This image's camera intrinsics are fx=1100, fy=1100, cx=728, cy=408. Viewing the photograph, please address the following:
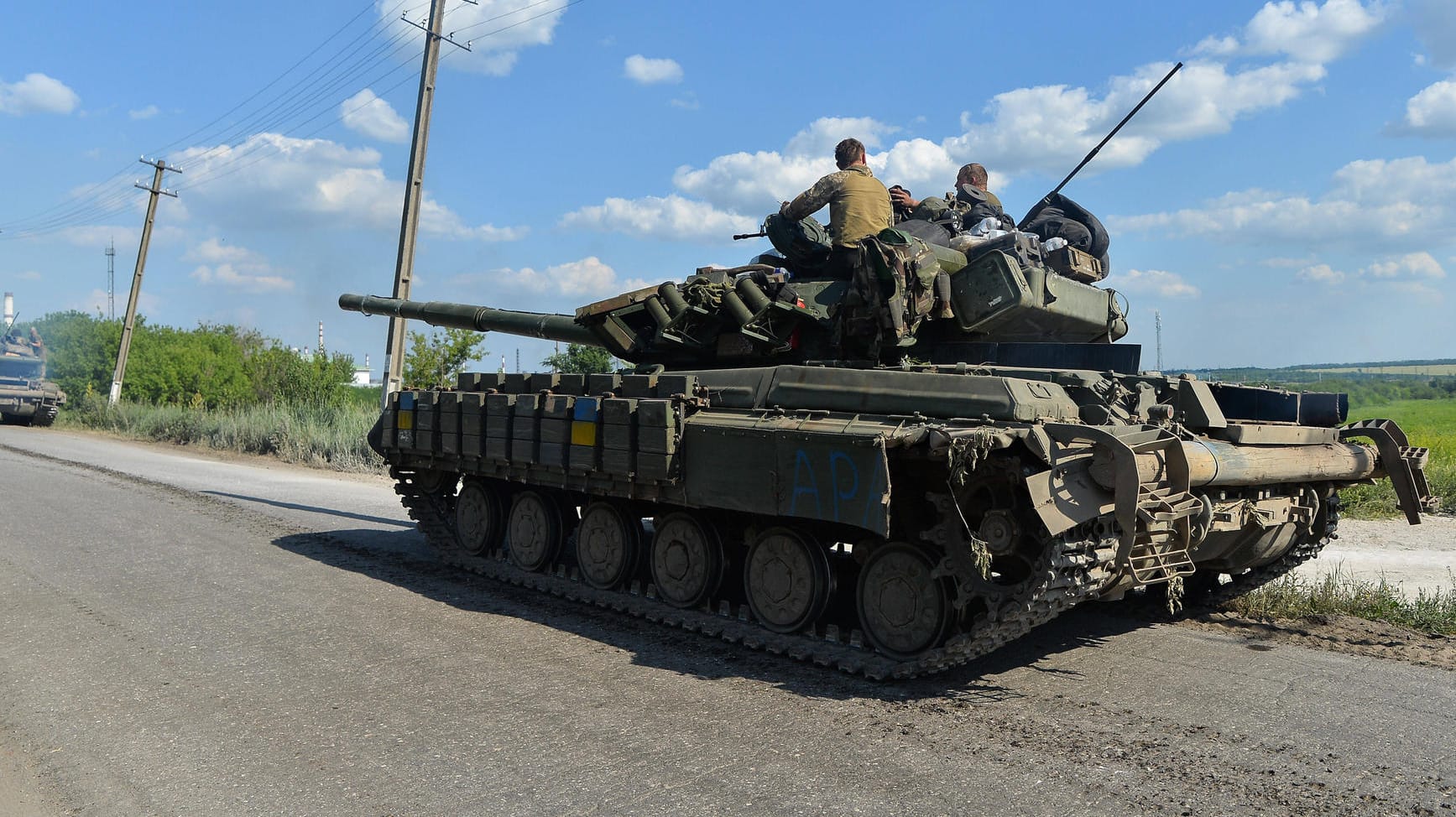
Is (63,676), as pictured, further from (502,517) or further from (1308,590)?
(1308,590)

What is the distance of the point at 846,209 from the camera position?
8664 millimetres

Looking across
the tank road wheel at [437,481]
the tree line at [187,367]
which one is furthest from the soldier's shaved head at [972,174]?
the tree line at [187,367]

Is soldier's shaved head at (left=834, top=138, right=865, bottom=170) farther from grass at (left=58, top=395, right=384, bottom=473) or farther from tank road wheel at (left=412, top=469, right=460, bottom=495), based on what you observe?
grass at (left=58, top=395, right=384, bottom=473)

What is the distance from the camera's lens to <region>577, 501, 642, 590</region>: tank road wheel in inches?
352

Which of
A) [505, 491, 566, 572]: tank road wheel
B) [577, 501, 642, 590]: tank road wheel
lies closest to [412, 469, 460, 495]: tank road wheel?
[505, 491, 566, 572]: tank road wheel

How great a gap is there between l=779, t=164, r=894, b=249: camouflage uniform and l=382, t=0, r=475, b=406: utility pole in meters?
10.5

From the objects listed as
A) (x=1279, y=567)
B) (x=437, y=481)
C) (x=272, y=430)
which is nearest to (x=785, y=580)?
(x=1279, y=567)

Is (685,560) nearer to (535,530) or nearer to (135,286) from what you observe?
(535,530)

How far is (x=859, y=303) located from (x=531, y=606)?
11.5 ft

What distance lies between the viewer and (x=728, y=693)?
624 cm

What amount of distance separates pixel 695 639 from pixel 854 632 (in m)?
1.17

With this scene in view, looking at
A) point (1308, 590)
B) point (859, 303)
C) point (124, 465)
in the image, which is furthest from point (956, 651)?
point (124, 465)

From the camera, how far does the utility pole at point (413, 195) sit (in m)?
17.9

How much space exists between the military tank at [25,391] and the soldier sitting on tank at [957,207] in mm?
31111
